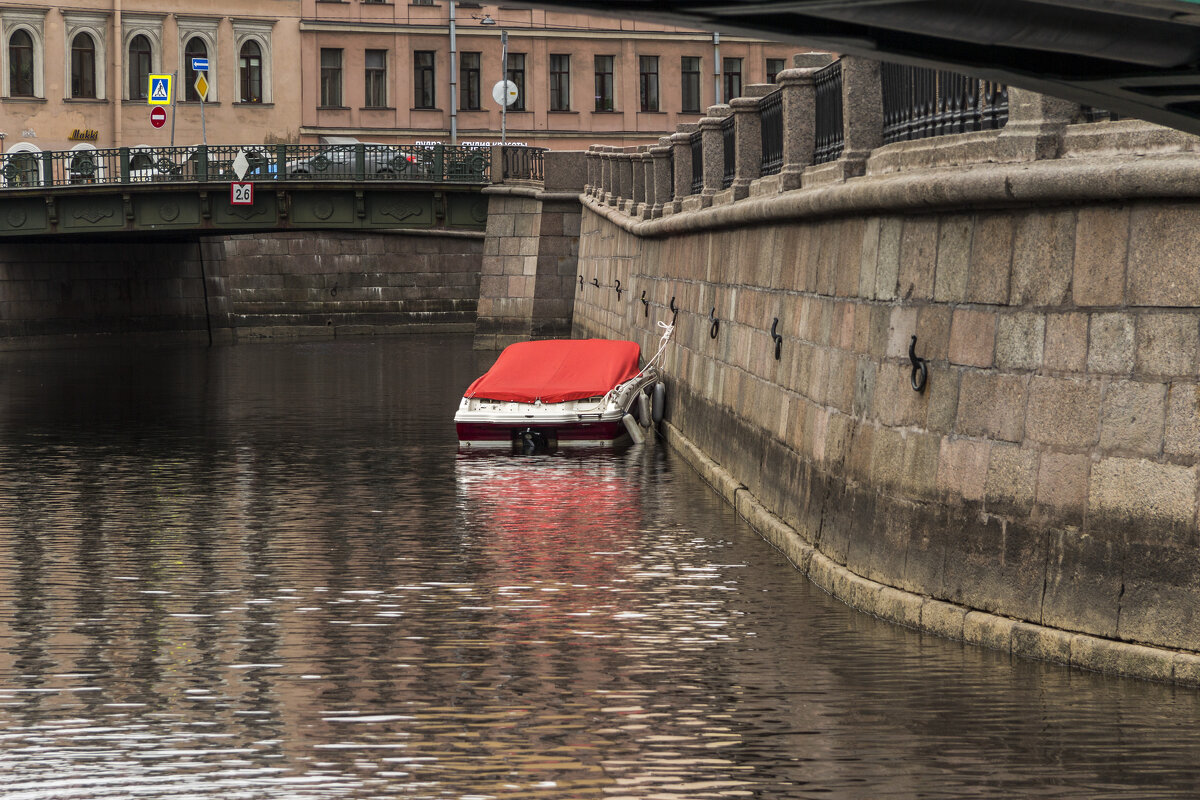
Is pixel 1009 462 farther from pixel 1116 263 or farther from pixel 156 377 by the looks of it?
pixel 156 377

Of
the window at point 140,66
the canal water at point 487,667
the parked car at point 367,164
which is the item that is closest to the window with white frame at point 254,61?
the window at point 140,66

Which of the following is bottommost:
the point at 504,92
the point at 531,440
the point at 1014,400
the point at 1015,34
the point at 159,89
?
the point at 531,440

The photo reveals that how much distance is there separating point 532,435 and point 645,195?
7.61 metres

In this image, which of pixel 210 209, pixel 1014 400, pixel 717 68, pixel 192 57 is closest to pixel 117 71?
pixel 192 57

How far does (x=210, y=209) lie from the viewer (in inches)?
1700

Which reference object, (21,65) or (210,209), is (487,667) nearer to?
(210,209)

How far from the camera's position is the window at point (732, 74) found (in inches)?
2608

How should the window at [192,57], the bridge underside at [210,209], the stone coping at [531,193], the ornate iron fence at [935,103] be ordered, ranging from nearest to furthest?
1. the ornate iron fence at [935,103]
2. the bridge underside at [210,209]
3. the stone coping at [531,193]
4. the window at [192,57]

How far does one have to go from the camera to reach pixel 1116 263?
931cm

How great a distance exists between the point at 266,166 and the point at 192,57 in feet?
57.3

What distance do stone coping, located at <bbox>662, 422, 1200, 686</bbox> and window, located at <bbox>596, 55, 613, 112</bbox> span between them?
52077 millimetres

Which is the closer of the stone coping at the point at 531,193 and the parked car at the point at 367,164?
the stone coping at the point at 531,193

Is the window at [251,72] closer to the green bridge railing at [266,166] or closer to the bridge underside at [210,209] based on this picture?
the green bridge railing at [266,166]

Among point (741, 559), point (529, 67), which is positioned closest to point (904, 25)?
point (741, 559)
